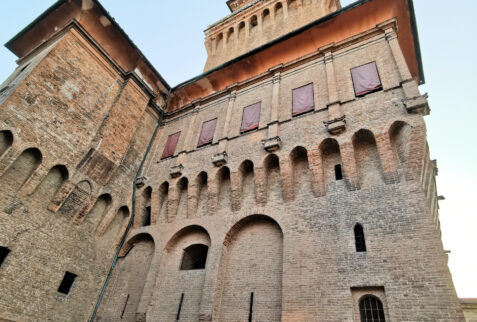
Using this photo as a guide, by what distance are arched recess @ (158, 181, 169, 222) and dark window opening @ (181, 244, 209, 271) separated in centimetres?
230

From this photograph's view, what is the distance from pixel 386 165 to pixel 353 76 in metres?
4.66

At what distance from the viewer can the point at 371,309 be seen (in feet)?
24.9

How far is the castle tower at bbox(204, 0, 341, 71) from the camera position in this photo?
62.7ft

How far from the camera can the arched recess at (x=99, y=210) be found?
1313 cm

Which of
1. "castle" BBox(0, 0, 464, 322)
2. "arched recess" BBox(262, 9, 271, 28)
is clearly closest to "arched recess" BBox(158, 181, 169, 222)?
"castle" BBox(0, 0, 464, 322)

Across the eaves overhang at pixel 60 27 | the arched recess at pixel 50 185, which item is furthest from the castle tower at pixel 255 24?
the arched recess at pixel 50 185

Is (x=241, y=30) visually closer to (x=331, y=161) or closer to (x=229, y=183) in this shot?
(x=229, y=183)

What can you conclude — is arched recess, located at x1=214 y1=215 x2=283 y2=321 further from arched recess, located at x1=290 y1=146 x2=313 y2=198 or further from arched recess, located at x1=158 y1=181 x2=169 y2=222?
arched recess, located at x1=158 y1=181 x2=169 y2=222

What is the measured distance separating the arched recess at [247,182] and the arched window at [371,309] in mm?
5136

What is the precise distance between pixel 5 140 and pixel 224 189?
8.58m

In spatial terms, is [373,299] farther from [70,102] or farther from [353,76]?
[70,102]

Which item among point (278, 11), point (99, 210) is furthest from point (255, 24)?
point (99, 210)

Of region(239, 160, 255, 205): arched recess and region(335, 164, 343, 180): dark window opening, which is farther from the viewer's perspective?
region(239, 160, 255, 205): arched recess

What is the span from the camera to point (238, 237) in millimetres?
11320
